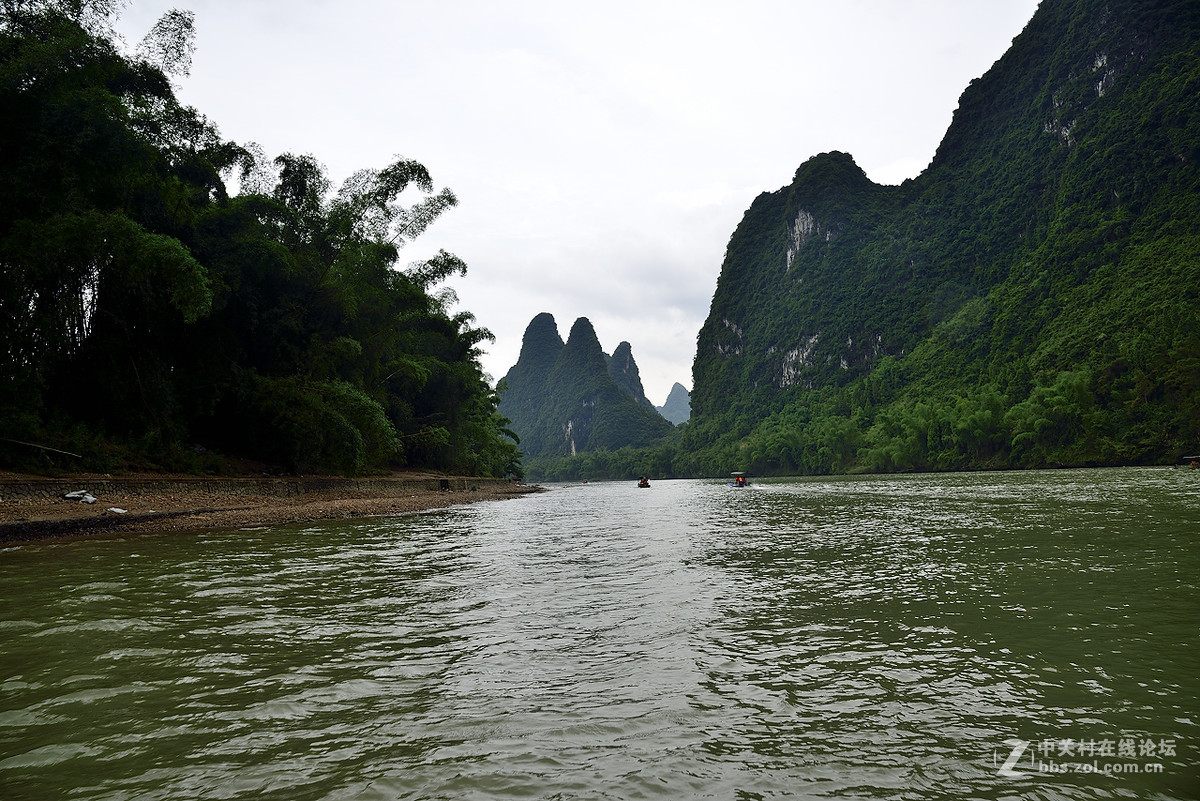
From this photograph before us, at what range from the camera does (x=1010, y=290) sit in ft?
352

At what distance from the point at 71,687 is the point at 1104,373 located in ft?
287

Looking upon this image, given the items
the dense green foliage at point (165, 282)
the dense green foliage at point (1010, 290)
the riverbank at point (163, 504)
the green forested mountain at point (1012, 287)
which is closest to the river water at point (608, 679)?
the riverbank at point (163, 504)

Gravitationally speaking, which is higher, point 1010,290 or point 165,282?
point 1010,290

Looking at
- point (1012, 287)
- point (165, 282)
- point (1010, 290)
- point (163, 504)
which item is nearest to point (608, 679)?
point (163, 504)

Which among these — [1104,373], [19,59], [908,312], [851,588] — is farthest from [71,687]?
[908,312]

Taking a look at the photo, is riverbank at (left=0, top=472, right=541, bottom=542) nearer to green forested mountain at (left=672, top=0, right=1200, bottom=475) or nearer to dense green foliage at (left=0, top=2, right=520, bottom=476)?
dense green foliage at (left=0, top=2, right=520, bottom=476)

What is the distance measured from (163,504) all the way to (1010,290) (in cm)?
12653

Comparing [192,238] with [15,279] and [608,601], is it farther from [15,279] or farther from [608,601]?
[608,601]

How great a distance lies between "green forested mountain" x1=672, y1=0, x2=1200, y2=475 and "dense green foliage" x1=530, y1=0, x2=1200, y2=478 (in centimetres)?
38

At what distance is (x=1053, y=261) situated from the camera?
99.5 meters

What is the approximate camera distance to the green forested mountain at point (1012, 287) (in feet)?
221

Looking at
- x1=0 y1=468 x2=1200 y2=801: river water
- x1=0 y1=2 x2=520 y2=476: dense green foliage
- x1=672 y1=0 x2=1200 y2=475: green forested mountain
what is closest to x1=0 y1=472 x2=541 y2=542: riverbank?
x1=0 y1=2 x2=520 y2=476: dense green foliage

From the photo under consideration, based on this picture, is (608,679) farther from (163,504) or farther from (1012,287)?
(1012,287)

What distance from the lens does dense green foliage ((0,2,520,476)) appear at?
58.4 feet
